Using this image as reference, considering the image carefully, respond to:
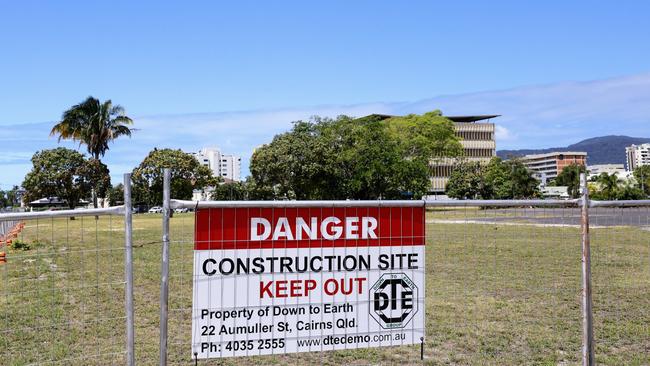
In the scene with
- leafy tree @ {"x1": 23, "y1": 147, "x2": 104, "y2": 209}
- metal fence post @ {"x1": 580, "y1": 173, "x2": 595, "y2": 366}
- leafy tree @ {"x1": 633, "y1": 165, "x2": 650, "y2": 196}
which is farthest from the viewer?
leafy tree @ {"x1": 633, "y1": 165, "x2": 650, "y2": 196}

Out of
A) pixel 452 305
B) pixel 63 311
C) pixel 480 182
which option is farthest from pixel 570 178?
pixel 63 311

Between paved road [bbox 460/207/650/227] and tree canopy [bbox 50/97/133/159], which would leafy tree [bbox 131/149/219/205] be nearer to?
tree canopy [bbox 50/97/133/159]

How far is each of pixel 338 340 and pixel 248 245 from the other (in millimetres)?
1142

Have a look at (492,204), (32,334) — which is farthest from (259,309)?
(32,334)

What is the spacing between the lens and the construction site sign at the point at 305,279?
16.8 ft

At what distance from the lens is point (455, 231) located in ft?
67.2

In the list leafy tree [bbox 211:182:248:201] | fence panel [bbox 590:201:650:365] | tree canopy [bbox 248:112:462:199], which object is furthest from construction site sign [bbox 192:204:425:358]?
leafy tree [bbox 211:182:248:201]

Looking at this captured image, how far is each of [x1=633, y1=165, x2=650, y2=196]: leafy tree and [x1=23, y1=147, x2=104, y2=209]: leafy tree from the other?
338 ft

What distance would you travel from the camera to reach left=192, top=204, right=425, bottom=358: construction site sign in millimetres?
5121

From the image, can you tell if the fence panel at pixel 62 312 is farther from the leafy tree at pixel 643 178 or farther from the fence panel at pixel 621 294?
the leafy tree at pixel 643 178

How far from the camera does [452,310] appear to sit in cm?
953

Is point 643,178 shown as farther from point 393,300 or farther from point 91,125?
point 393,300

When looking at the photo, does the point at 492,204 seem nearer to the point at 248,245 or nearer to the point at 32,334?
the point at 248,245

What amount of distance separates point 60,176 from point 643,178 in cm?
11332
